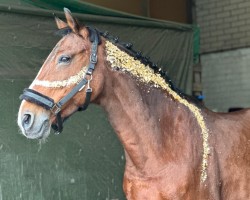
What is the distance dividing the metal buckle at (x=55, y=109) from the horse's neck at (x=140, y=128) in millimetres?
293

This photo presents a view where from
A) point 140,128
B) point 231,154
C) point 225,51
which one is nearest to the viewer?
point 140,128

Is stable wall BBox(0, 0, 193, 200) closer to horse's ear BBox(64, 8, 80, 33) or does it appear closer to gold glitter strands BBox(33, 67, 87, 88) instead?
horse's ear BBox(64, 8, 80, 33)

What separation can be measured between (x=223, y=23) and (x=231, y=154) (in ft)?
14.7

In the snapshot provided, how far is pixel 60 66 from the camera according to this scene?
2.84 metres

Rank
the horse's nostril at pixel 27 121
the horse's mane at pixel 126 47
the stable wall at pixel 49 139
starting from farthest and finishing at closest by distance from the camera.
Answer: the stable wall at pixel 49 139 → the horse's mane at pixel 126 47 → the horse's nostril at pixel 27 121

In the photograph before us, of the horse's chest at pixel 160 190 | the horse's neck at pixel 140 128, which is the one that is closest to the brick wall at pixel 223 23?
the horse's neck at pixel 140 128

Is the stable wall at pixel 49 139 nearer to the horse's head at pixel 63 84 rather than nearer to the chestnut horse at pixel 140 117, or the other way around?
the chestnut horse at pixel 140 117

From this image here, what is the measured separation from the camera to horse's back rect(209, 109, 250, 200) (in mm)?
3174

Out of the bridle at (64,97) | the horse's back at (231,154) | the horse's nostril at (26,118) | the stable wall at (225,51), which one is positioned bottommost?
the horse's back at (231,154)

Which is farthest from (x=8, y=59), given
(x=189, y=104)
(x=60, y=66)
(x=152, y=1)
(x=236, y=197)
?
(x=152, y=1)

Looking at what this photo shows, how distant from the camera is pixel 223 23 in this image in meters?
7.41

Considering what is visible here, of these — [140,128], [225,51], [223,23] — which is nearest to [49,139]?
[140,128]

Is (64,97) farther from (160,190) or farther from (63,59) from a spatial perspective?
(160,190)

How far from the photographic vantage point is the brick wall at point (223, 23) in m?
7.21
